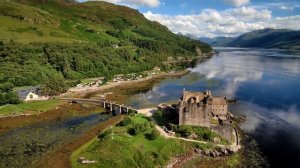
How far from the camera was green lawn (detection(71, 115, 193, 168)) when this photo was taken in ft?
256

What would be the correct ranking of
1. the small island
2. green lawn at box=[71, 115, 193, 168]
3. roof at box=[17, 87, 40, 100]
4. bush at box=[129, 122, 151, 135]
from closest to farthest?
green lawn at box=[71, 115, 193, 168] → the small island → bush at box=[129, 122, 151, 135] → roof at box=[17, 87, 40, 100]

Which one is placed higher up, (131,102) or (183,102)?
(183,102)

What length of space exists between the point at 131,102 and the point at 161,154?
222 ft

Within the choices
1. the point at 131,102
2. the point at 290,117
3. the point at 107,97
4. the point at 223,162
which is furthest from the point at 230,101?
the point at 223,162

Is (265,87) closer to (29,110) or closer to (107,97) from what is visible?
(107,97)

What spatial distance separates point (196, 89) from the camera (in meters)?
177

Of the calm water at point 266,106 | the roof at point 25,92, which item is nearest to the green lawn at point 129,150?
the calm water at point 266,106

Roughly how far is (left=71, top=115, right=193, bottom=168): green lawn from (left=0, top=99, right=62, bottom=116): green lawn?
48289 millimetres

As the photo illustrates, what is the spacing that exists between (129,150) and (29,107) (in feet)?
216

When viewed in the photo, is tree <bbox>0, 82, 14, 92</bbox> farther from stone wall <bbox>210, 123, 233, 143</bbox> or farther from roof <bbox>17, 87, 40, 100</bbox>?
stone wall <bbox>210, 123, 233, 143</bbox>

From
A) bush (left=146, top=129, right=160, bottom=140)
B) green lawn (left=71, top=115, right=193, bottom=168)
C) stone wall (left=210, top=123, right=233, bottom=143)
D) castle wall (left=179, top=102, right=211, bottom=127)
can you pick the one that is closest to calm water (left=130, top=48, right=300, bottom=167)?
stone wall (left=210, top=123, right=233, bottom=143)

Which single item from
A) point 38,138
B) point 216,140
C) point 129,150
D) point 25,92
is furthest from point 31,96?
point 216,140

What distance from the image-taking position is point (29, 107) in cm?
13188

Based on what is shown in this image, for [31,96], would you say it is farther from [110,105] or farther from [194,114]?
[194,114]
